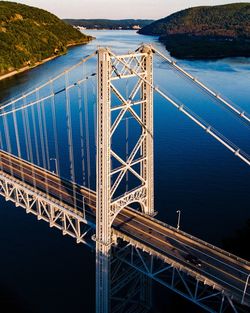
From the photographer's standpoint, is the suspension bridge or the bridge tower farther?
the bridge tower

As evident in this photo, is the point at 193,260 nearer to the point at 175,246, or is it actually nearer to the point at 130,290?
the point at 175,246

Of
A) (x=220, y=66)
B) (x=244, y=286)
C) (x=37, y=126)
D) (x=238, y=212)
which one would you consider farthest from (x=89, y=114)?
(x=220, y=66)

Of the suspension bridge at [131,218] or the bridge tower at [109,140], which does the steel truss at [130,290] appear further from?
the bridge tower at [109,140]

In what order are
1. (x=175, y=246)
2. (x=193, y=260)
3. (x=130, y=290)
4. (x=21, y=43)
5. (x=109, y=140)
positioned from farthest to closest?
(x=21, y=43) → (x=130, y=290) → (x=175, y=246) → (x=109, y=140) → (x=193, y=260)

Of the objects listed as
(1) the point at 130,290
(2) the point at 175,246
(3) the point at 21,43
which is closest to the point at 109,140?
(2) the point at 175,246

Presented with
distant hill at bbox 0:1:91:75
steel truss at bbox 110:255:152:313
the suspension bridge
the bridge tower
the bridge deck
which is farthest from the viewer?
distant hill at bbox 0:1:91:75

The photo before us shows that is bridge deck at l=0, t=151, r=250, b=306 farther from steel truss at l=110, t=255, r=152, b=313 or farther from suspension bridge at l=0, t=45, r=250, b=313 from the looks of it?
steel truss at l=110, t=255, r=152, b=313

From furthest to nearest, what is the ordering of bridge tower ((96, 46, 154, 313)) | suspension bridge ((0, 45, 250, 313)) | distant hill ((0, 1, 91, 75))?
1. distant hill ((0, 1, 91, 75))
2. bridge tower ((96, 46, 154, 313))
3. suspension bridge ((0, 45, 250, 313))

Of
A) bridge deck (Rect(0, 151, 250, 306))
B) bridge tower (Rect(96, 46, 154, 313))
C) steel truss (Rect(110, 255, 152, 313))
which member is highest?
bridge tower (Rect(96, 46, 154, 313))

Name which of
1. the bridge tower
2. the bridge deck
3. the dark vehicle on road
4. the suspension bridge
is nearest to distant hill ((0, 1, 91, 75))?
the suspension bridge
